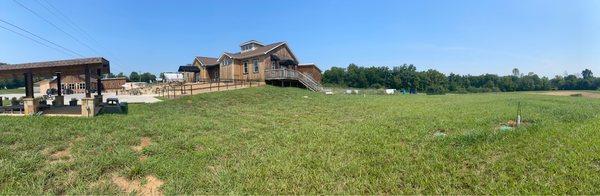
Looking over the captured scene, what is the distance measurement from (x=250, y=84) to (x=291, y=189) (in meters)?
23.9

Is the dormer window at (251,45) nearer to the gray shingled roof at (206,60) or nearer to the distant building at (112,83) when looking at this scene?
the gray shingled roof at (206,60)

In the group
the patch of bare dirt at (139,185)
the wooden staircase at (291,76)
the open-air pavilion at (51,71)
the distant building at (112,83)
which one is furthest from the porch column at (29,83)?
the distant building at (112,83)

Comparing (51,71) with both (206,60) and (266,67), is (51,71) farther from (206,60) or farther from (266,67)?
(206,60)

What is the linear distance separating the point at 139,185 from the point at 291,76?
25.1 meters

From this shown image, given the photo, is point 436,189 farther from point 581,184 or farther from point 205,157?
point 205,157

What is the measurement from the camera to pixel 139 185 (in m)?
4.45

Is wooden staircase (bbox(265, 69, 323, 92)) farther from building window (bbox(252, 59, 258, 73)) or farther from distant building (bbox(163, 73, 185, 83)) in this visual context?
distant building (bbox(163, 73, 185, 83))

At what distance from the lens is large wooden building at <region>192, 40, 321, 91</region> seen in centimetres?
2970

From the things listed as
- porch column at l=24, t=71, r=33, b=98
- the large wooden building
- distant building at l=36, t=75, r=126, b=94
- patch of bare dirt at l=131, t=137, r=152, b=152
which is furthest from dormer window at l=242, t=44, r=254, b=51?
patch of bare dirt at l=131, t=137, r=152, b=152

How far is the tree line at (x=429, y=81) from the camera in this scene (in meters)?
73.7

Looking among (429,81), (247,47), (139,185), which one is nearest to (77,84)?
(247,47)

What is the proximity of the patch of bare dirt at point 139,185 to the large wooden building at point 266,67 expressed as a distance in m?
24.2

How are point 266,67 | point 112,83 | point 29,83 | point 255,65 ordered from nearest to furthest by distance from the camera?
point 29,83 < point 266,67 < point 255,65 < point 112,83

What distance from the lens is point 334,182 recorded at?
4453mm
